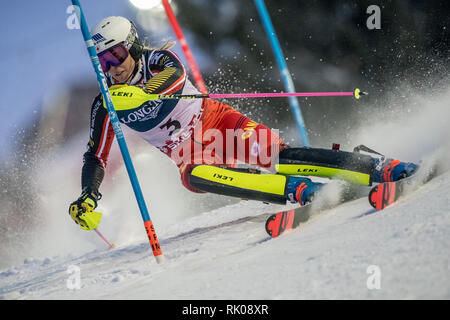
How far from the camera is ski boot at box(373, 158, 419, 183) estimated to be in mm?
2330

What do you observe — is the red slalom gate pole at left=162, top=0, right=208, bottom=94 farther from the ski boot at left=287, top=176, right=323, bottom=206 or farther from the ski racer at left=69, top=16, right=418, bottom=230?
the ski boot at left=287, top=176, right=323, bottom=206

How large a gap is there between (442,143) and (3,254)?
6.21 m

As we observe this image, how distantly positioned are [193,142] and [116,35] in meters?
0.93

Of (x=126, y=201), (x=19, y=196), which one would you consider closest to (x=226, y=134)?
(x=126, y=201)

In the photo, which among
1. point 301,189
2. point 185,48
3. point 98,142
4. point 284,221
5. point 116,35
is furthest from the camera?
point 185,48

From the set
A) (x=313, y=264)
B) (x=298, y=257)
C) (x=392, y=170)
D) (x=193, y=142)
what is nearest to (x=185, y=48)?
(x=193, y=142)

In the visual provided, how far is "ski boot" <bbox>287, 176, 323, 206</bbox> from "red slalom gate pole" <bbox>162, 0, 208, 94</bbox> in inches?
69.9

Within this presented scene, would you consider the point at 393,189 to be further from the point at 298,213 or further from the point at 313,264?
the point at 313,264

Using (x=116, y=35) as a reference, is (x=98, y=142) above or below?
below

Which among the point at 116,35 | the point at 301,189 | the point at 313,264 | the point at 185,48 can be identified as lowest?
the point at 313,264

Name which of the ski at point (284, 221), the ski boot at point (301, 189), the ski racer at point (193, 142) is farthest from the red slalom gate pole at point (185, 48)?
the ski at point (284, 221)

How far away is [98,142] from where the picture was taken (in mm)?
2797

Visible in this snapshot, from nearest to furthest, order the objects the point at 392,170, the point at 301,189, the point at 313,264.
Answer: the point at 313,264 < the point at 301,189 < the point at 392,170

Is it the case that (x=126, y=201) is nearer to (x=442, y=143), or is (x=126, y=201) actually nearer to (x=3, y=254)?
(x=3, y=254)
